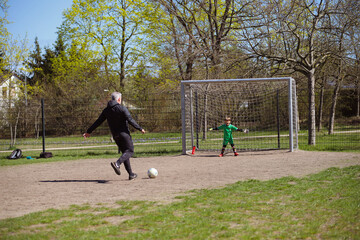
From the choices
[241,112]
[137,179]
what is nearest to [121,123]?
[137,179]

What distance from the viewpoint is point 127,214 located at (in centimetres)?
547

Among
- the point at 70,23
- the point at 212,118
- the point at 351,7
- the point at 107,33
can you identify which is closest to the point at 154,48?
the point at 107,33

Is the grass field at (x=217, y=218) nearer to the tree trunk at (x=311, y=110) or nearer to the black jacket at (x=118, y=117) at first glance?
the black jacket at (x=118, y=117)

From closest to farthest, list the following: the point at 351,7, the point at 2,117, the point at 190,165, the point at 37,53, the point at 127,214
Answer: the point at 127,214 < the point at 190,165 < the point at 351,7 < the point at 2,117 < the point at 37,53

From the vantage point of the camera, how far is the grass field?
445cm

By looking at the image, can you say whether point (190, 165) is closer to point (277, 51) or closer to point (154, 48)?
point (277, 51)

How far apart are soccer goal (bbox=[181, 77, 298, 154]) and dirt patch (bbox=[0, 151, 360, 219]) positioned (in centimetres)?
186

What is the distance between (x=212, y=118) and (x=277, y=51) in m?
3.85

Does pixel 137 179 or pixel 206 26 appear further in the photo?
pixel 206 26

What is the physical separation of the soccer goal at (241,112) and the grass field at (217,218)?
321 inches

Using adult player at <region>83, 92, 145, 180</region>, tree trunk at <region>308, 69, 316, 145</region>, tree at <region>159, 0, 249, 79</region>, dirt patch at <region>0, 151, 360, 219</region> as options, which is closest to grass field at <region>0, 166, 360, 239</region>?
dirt patch at <region>0, 151, 360, 219</region>

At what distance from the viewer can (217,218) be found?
511cm

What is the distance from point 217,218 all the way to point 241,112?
457 inches

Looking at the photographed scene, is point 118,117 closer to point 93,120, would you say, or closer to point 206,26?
point 93,120
